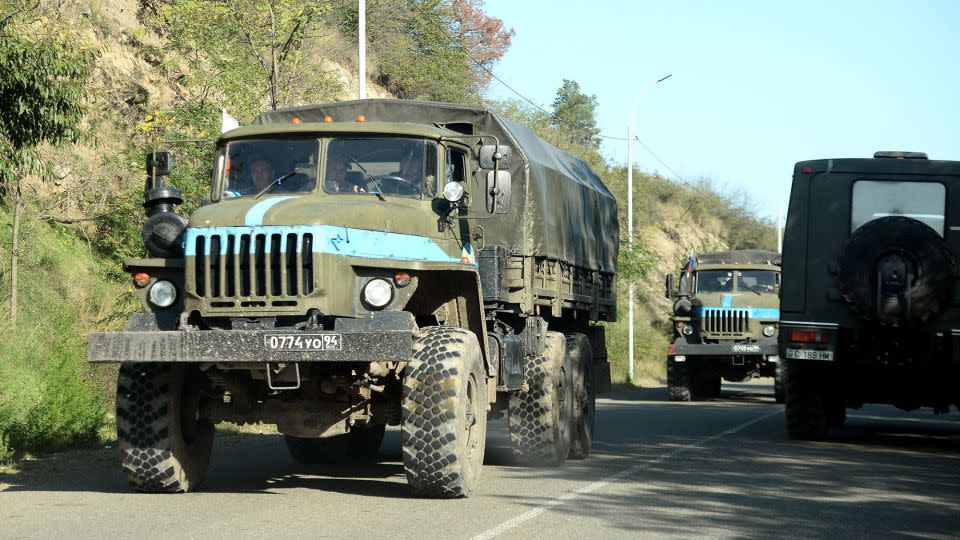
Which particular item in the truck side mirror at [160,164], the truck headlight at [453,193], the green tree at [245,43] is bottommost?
the truck headlight at [453,193]

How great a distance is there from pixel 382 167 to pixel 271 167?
882 millimetres

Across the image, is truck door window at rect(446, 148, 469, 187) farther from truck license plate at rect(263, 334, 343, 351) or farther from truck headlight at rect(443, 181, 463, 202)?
truck license plate at rect(263, 334, 343, 351)

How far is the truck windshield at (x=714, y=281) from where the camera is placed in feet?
86.1

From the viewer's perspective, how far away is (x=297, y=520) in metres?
8.54

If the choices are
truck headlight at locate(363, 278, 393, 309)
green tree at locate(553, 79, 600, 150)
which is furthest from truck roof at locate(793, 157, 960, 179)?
green tree at locate(553, 79, 600, 150)

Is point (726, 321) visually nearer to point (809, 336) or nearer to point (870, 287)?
point (809, 336)

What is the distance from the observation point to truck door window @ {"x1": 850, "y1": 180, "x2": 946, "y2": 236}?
48.9ft

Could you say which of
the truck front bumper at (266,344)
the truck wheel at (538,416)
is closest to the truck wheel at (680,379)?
the truck wheel at (538,416)

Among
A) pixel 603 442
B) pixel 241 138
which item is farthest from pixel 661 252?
pixel 241 138

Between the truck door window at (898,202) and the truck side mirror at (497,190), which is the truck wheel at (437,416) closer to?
the truck side mirror at (497,190)

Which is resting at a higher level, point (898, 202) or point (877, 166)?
point (877, 166)

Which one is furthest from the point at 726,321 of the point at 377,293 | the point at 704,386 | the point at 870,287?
the point at 377,293

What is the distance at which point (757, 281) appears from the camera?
1033 inches

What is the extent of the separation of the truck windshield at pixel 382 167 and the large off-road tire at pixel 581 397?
3.62m
